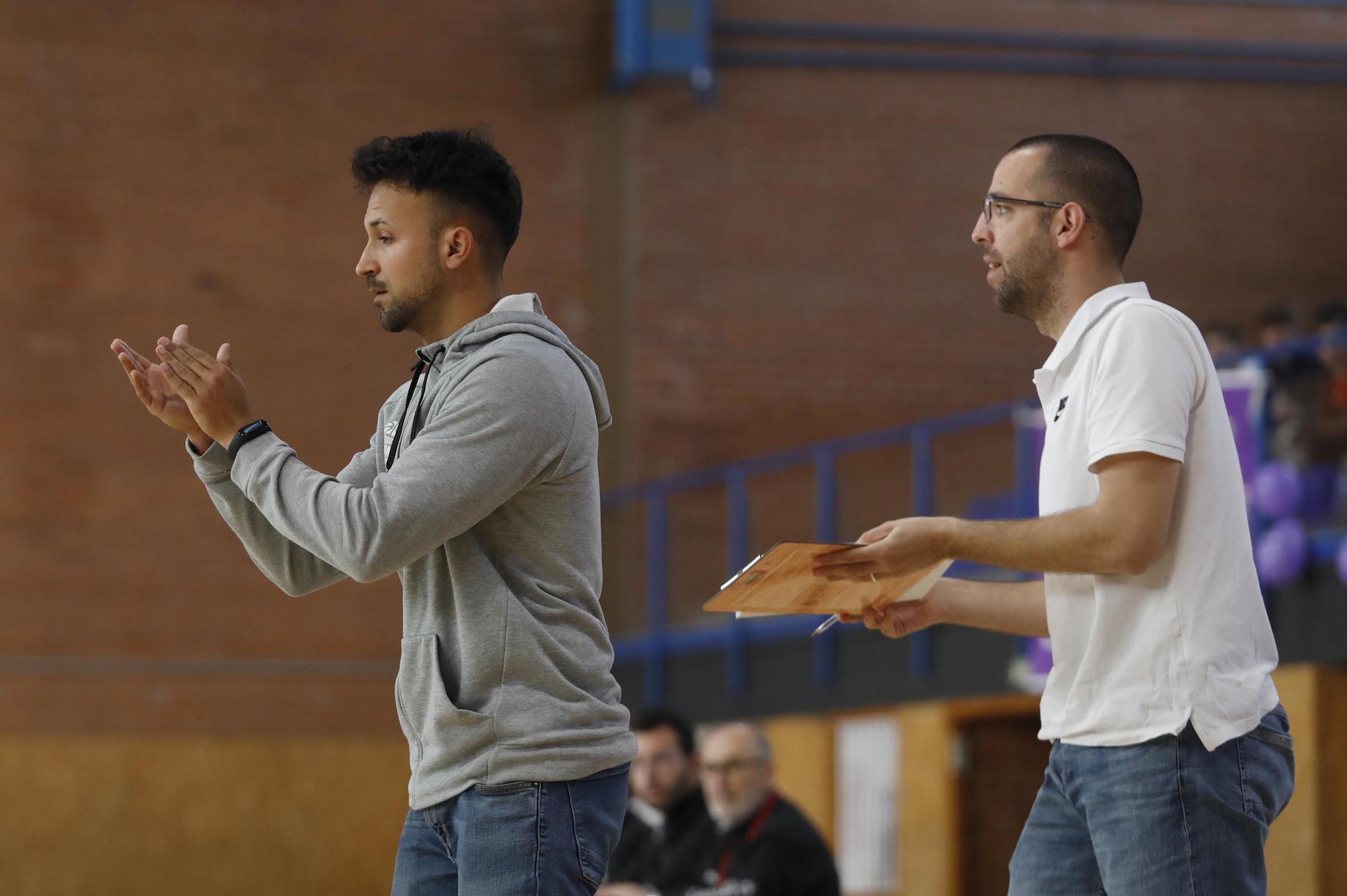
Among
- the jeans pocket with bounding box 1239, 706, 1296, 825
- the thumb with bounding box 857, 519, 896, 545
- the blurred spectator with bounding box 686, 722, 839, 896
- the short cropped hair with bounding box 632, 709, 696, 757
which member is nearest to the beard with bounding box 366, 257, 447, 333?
the thumb with bounding box 857, 519, 896, 545

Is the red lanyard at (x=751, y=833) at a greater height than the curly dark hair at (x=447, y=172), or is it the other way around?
the curly dark hair at (x=447, y=172)

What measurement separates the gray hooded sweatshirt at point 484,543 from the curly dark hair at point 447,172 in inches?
7.0

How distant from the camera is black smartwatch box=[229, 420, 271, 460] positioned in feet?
8.12

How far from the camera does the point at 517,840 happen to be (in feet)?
7.75

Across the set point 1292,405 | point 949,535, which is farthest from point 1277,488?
point 949,535

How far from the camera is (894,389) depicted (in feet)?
44.2

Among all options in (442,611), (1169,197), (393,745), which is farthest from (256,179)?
(442,611)

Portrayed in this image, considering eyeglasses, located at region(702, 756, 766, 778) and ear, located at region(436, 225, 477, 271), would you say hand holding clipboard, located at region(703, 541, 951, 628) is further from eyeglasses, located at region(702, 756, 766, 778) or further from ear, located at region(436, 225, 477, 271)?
eyeglasses, located at region(702, 756, 766, 778)

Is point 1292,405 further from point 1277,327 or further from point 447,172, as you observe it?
point 447,172

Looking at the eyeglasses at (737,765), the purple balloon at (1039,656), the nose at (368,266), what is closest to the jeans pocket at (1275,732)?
the nose at (368,266)

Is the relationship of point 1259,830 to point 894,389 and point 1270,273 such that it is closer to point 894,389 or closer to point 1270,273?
A: point 894,389

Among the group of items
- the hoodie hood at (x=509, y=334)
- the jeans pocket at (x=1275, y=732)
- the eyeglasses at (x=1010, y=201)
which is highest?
the eyeglasses at (x=1010, y=201)

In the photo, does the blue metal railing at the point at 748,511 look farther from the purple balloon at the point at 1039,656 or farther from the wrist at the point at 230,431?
the wrist at the point at 230,431

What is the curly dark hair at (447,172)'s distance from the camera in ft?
8.64
